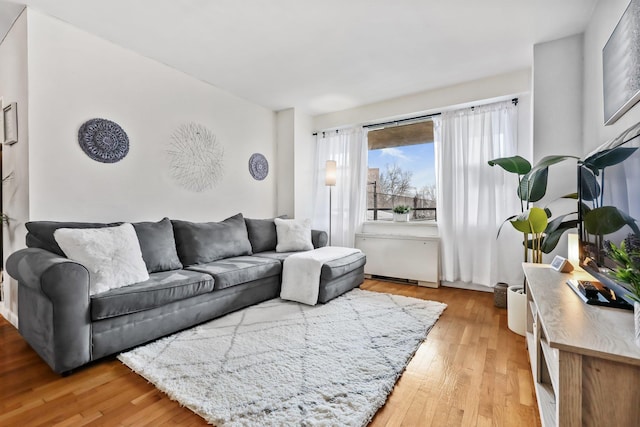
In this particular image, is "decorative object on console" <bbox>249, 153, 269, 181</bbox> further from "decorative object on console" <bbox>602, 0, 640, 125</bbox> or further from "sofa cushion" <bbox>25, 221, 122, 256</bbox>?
"decorative object on console" <bbox>602, 0, 640, 125</bbox>

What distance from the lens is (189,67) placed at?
129 inches

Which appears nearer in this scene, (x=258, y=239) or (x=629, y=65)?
(x=629, y=65)

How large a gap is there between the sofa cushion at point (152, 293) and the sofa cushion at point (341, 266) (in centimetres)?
106

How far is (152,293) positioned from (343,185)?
10.2 ft

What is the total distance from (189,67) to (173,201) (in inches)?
57.8

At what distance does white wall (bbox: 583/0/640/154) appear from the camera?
6.02ft

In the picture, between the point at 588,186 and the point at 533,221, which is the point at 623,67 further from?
the point at 533,221

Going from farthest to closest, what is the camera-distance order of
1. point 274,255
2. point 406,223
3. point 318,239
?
point 406,223, point 318,239, point 274,255

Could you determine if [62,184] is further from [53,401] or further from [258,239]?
[258,239]

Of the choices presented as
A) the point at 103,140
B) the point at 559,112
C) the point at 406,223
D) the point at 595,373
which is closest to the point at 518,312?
the point at 595,373

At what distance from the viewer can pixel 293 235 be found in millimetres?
3797

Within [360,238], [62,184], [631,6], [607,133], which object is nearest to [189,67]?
[62,184]

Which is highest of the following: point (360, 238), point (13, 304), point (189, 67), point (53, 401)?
point (189, 67)

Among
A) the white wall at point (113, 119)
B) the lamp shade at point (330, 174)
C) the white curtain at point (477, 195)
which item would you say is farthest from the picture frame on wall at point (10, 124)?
the white curtain at point (477, 195)
